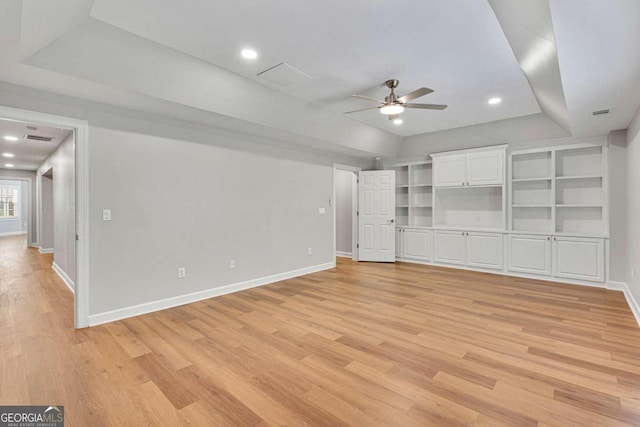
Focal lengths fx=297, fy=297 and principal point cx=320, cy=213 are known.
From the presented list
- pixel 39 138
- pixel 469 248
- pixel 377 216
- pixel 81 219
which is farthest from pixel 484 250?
pixel 39 138

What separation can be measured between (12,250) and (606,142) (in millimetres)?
13785

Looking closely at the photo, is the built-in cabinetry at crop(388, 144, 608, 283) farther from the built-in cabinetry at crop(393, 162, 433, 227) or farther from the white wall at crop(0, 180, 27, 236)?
the white wall at crop(0, 180, 27, 236)

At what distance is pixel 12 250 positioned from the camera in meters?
8.33

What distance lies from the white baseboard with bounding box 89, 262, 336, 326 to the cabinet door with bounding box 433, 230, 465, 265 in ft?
9.67

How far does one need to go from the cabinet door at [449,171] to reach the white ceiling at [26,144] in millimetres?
6655

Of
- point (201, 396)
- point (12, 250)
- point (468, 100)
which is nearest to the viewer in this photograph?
point (201, 396)

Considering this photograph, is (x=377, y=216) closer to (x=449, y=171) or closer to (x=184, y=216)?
(x=449, y=171)

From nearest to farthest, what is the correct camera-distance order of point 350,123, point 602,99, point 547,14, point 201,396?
point 547,14
point 201,396
point 602,99
point 350,123

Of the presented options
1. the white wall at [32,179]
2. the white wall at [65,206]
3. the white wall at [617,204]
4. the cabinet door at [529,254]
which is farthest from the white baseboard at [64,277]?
the white wall at [617,204]

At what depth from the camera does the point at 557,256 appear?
4.97 m

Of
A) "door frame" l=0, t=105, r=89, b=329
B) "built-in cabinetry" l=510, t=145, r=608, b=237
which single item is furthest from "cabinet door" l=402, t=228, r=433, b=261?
"door frame" l=0, t=105, r=89, b=329

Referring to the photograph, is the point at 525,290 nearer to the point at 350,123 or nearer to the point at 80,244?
the point at 350,123

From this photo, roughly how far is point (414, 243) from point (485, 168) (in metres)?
Answer: 2.12

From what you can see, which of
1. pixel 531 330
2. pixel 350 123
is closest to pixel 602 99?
pixel 531 330
